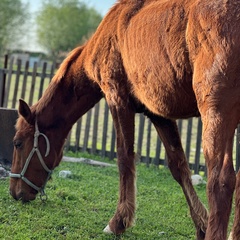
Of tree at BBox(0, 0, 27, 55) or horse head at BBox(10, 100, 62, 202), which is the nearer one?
horse head at BBox(10, 100, 62, 202)

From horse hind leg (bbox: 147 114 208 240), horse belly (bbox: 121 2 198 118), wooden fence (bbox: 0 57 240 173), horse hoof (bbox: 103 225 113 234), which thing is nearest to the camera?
horse belly (bbox: 121 2 198 118)

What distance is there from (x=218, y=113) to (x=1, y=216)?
2519mm

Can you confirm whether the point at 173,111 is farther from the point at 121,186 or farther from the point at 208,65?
the point at 121,186

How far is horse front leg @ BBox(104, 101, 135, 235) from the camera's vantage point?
4537mm

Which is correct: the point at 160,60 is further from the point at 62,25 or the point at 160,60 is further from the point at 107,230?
the point at 62,25

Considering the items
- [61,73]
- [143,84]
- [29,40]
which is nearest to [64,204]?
[61,73]

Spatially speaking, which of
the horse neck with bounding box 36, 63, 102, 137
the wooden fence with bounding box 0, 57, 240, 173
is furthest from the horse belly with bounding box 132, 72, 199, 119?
the wooden fence with bounding box 0, 57, 240, 173

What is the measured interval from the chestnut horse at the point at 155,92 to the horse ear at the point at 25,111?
10 mm

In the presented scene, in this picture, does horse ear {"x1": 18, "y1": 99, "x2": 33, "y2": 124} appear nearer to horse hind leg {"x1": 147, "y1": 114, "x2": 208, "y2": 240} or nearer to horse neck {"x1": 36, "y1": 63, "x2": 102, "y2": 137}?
horse neck {"x1": 36, "y1": 63, "x2": 102, "y2": 137}

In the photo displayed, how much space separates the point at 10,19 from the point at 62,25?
40.6 feet

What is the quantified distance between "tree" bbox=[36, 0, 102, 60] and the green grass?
44.9 m

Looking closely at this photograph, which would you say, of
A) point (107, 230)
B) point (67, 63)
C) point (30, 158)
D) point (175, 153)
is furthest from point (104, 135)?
point (107, 230)

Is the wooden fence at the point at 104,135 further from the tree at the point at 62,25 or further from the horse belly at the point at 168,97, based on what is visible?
the tree at the point at 62,25

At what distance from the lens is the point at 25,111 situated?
493 cm
